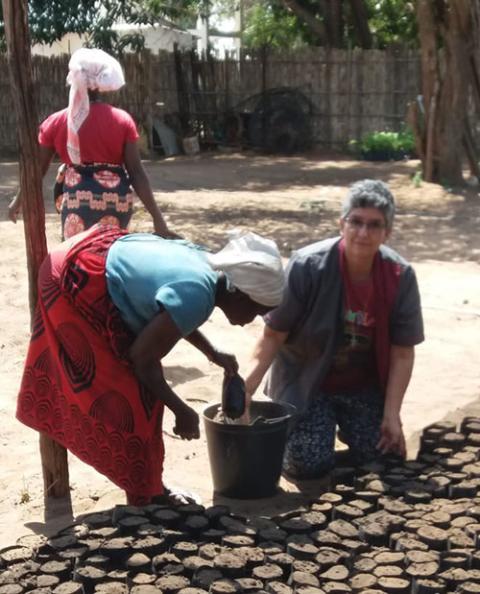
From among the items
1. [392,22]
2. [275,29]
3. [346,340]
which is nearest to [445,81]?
[346,340]

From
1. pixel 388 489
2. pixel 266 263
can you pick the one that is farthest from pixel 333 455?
pixel 266 263

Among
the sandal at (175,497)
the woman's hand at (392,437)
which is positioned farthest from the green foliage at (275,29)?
the sandal at (175,497)

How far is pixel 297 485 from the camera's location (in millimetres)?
4254

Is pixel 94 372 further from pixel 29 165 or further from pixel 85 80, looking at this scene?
pixel 85 80

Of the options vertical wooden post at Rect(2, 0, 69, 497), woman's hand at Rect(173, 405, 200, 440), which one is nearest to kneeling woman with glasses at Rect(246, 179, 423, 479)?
woman's hand at Rect(173, 405, 200, 440)

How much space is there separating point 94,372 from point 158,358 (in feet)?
1.11

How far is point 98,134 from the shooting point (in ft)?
15.9

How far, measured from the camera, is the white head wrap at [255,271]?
323 centimetres

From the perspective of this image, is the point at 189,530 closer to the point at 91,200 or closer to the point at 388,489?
the point at 388,489

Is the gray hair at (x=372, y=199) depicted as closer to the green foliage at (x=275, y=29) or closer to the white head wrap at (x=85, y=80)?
the white head wrap at (x=85, y=80)

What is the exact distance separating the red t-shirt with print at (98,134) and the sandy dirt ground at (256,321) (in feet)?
4.20

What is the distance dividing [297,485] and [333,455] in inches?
7.8

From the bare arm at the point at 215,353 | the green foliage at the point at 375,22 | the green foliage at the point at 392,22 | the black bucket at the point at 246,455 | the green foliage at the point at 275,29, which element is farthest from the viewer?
the green foliage at the point at 275,29

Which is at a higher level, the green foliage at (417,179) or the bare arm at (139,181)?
the bare arm at (139,181)
